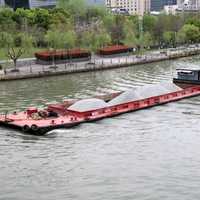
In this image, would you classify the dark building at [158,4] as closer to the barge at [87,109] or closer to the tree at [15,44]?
the tree at [15,44]

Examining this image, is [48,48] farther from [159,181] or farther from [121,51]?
[159,181]

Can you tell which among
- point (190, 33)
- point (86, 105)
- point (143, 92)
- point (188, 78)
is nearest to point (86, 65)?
point (188, 78)

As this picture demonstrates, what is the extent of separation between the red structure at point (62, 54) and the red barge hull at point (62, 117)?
1895 cm

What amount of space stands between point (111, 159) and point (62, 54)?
1124 inches

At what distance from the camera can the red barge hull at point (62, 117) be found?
909 inches

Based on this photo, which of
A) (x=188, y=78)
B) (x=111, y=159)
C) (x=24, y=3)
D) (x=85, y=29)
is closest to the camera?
(x=111, y=159)

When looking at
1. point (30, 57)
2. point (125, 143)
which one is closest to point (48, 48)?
point (30, 57)

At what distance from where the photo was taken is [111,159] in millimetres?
19406

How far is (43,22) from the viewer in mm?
60125

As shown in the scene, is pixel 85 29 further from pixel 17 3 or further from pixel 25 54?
pixel 17 3

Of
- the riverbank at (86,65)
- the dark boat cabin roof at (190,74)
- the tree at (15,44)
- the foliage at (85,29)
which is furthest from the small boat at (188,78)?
the foliage at (85,29)

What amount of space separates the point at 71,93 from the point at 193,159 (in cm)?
1506

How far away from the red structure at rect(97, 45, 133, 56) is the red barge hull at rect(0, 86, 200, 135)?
74.3ft

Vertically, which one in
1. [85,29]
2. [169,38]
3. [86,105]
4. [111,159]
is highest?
[85,29]
